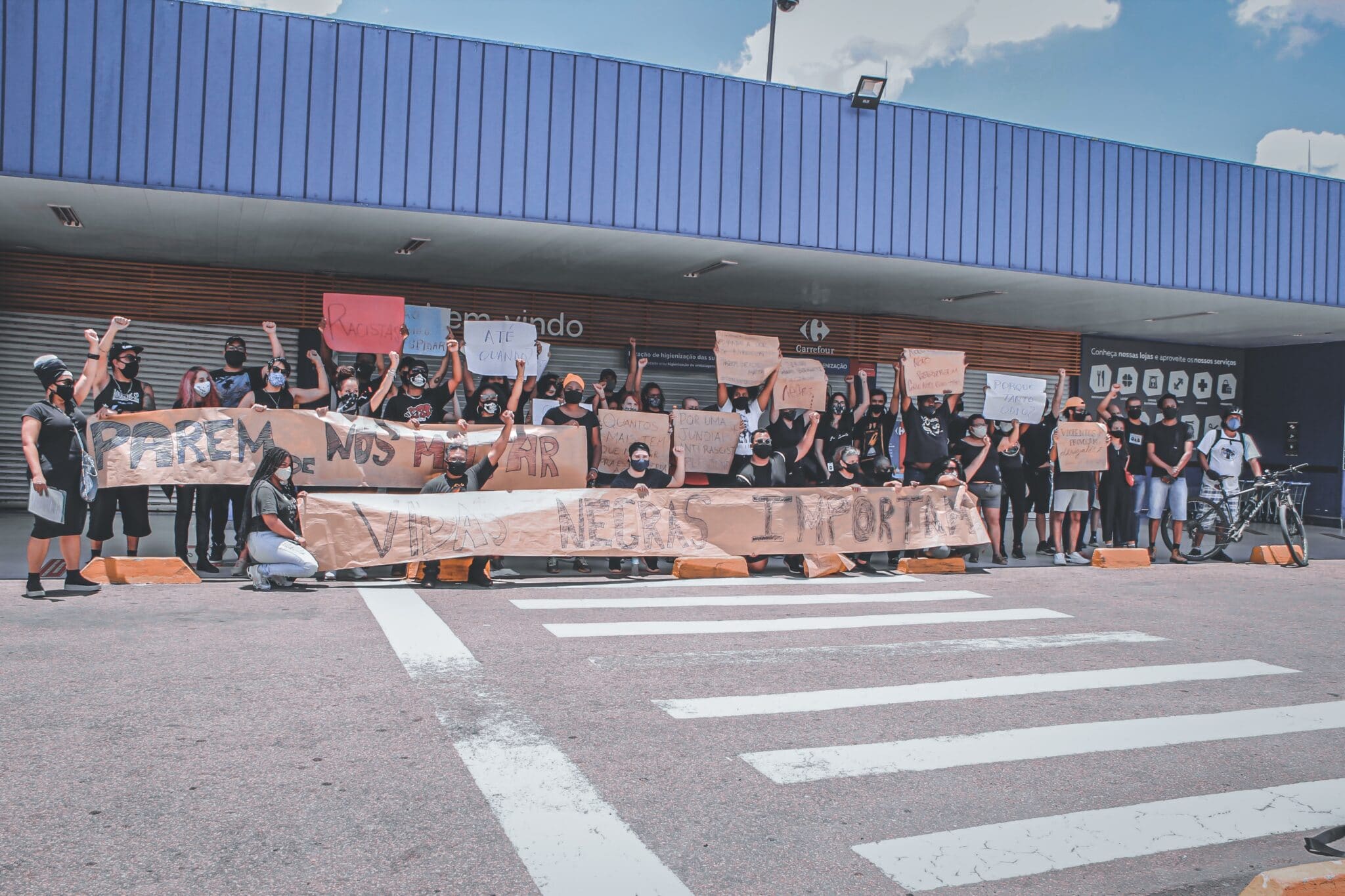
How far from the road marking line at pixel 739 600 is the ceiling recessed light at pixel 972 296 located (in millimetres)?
7293

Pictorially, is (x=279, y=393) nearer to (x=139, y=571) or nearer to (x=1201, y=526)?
(x=139, y=571)

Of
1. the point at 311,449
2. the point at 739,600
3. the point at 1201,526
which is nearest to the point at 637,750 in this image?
the point at 739,600

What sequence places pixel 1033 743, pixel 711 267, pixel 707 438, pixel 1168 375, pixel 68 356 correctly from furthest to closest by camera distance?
pixel 1168 375, pixel 711 267, pixel 68 356, pixel 707 438, pixel 1033 743

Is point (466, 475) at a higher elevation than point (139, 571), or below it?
higher

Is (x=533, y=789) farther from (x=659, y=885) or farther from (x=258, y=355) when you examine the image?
(x=258, y=355)

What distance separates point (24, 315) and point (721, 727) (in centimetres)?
1330

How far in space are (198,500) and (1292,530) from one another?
14387 millimetres

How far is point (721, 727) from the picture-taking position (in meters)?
5.50

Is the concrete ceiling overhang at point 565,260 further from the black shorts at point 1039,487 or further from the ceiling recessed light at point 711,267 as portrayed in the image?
the black shorts at point 1039,487

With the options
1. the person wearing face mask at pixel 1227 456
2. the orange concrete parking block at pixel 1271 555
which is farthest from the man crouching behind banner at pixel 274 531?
the orange concrete parking block at pixel 1271 555

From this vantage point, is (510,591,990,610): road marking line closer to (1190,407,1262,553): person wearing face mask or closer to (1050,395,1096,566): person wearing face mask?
(1050,395,1096,566): person wearing face mask

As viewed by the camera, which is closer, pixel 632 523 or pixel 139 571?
pixel 139 571

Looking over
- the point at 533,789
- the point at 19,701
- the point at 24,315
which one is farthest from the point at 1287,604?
the point at 24,315

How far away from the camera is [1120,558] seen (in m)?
13.4
